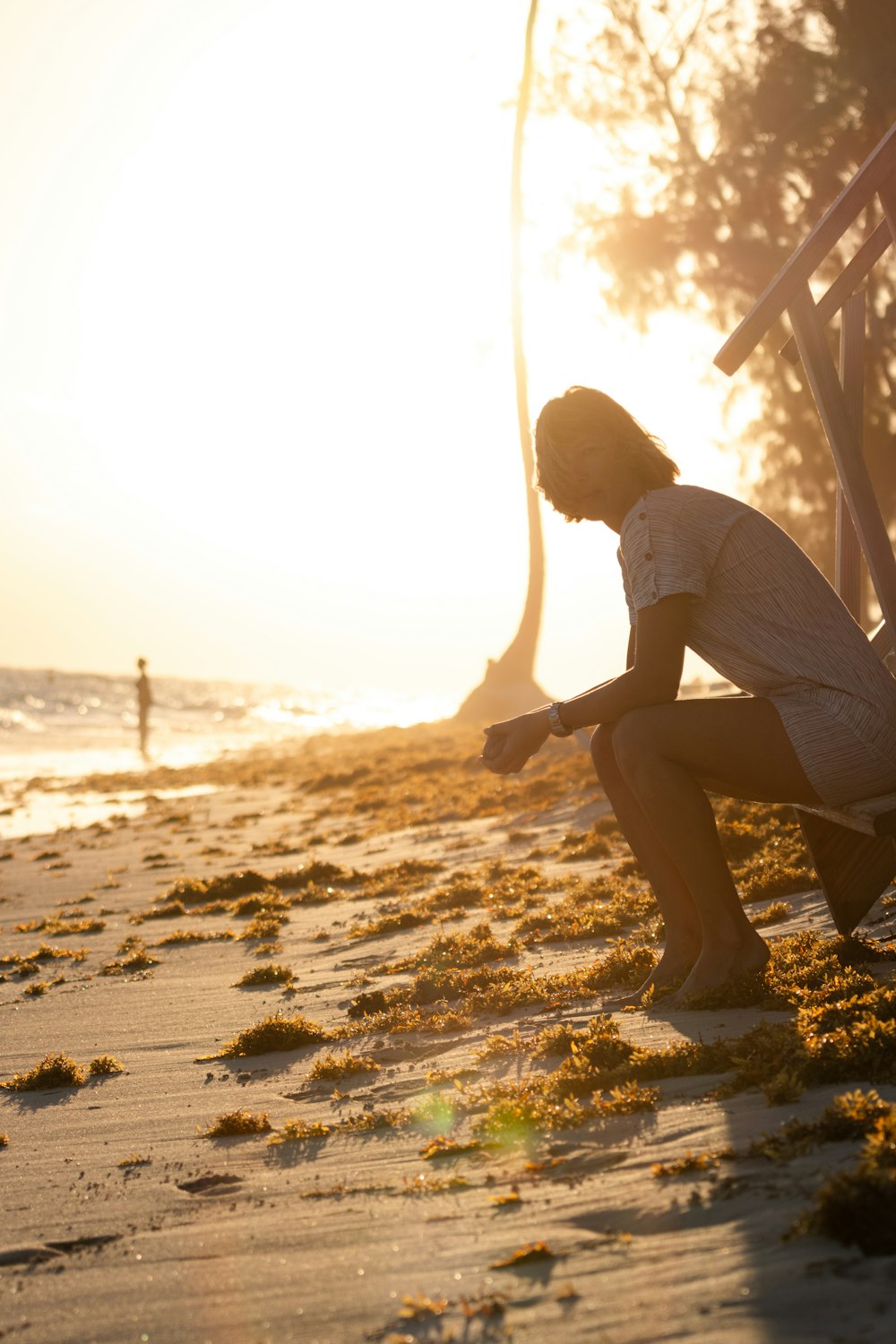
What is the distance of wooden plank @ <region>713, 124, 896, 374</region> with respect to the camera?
320 cm

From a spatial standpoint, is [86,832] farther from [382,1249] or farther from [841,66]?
[841,66]

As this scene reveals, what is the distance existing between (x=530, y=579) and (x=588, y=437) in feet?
56.0

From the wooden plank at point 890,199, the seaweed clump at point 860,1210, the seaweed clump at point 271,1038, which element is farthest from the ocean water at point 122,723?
the seaweed clump at point 860,1210

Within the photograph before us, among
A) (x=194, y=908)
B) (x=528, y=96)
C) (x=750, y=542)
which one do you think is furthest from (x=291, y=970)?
(x=528, y=96)

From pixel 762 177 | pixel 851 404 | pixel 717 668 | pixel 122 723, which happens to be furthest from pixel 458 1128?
pixel 122 723

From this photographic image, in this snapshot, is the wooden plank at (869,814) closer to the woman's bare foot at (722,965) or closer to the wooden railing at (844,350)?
the woman's bare foot at (722,965)

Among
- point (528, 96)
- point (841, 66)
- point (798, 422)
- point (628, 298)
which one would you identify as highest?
point (528, 96)

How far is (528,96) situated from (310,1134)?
19914 mm

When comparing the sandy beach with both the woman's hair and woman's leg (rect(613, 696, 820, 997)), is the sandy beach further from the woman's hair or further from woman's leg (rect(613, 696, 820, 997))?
the woman's hair

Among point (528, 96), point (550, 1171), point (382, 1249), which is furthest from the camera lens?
point (528, 96)

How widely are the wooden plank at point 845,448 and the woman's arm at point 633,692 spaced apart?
22.6 inches

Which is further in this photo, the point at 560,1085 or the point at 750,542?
the point at 750,542

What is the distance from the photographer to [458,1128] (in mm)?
2654

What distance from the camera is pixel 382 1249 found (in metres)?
2.07
